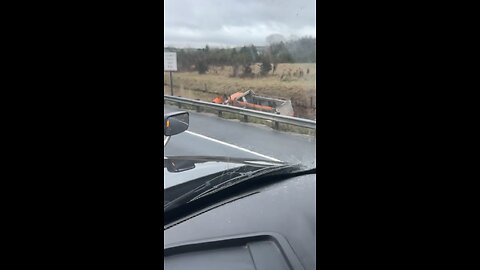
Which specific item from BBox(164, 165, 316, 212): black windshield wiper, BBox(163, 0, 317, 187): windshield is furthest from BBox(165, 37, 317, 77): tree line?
BBox(164, 165, 316, 212): black windshield wiper

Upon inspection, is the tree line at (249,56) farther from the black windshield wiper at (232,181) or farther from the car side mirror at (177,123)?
the black windshield wiper at (232,181)

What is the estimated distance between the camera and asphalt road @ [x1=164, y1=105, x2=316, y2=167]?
168 centimetres

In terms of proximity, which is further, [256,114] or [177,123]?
[256,114]

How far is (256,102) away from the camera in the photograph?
1690 millimetres

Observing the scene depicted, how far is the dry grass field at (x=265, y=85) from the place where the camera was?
142 cm

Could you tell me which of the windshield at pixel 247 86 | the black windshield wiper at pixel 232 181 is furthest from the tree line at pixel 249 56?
the black windshield wiper at pixel 232 181

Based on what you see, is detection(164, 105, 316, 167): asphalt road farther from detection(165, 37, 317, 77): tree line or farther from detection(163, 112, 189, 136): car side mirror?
detection(165, 37, 317, 77): tree line

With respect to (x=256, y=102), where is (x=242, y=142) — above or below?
below

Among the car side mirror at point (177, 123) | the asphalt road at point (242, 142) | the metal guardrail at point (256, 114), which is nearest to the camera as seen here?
the car side mirror at point (177, 123)

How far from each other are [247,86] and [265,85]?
3.3 inches

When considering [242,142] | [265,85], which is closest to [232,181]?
[242,142]

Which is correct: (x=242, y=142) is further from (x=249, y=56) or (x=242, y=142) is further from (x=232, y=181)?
(x=249, y=56)
